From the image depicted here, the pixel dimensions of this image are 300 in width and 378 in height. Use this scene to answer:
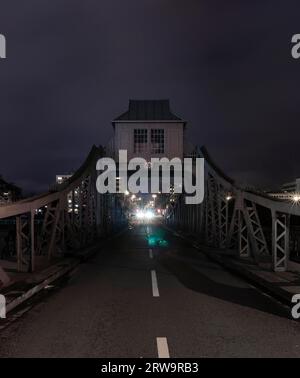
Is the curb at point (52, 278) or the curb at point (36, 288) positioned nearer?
the curb at point (36, 288)

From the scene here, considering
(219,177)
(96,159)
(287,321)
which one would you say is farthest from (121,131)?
(287,321)

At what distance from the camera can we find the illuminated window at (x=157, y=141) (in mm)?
39263

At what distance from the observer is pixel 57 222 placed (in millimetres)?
16406

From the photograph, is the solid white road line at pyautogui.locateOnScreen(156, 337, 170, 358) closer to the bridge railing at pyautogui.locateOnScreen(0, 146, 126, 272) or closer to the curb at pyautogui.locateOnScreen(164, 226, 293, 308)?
the curb at pyautogui.locateOnScreen(164, 226, 293, 308)

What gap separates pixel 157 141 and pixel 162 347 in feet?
113

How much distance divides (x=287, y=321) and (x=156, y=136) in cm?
3313

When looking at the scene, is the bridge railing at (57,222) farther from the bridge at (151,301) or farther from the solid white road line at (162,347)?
the solid white road line at (162,347)

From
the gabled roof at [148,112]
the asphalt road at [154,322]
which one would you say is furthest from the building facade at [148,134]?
the asphalt road at [154,322]

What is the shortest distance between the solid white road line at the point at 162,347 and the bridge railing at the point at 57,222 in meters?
5.72

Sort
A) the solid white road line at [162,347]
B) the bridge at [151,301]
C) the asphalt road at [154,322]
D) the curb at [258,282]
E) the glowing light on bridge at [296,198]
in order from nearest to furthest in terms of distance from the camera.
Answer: the solid white road line at [162,347]
the asphalt road at [154,322]
the bridge at [151,301]
the curb at [258,282]
the glowing light on bridge at [296,198]

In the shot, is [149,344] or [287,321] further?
[287,321]

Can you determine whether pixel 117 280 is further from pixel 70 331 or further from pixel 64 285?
pixel 70 331

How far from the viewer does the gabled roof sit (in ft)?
133
